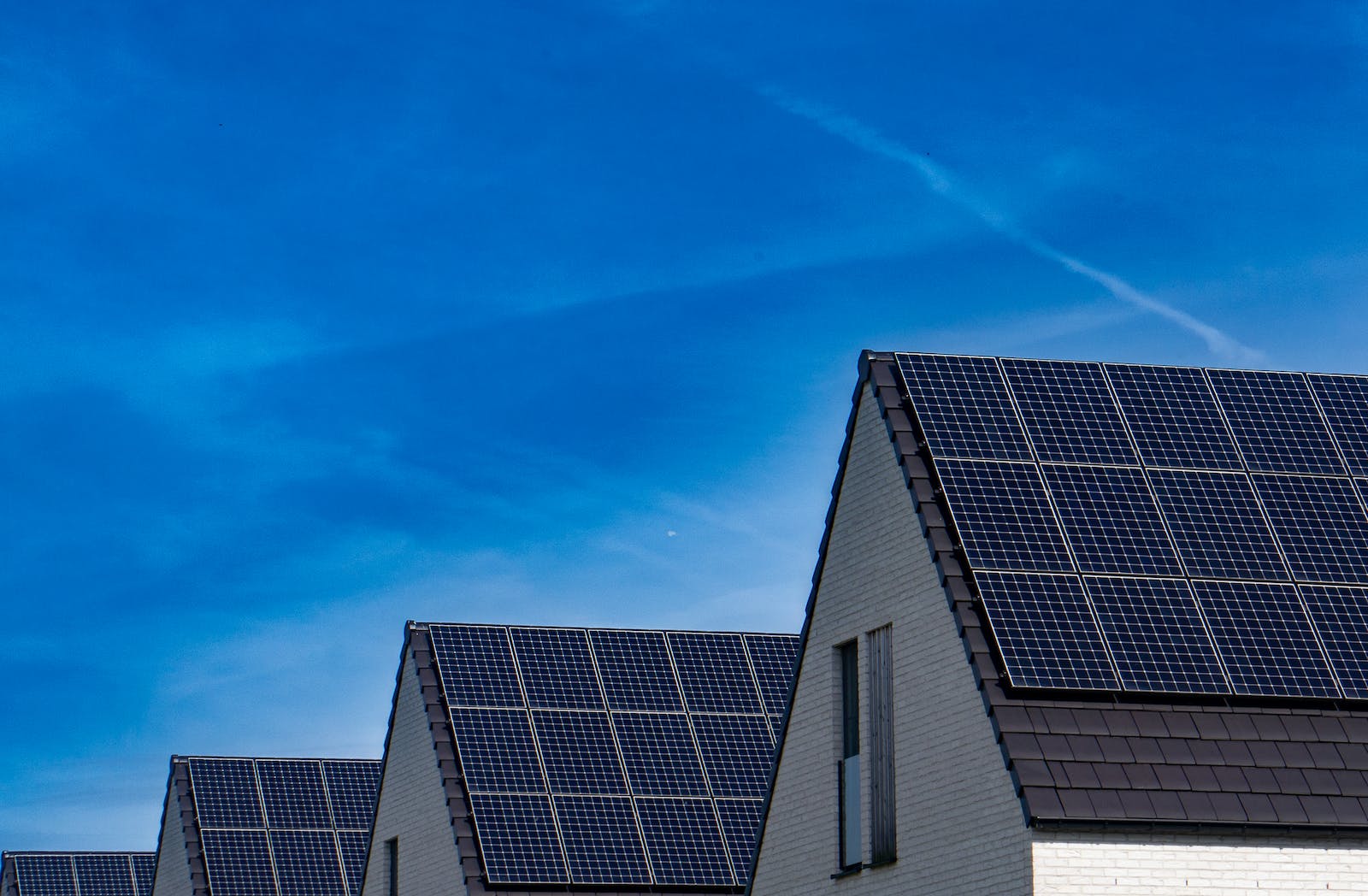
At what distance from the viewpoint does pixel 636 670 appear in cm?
3481

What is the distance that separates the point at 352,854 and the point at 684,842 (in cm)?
1421

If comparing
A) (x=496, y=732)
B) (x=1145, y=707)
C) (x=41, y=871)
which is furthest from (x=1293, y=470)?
(x=41, y=871)

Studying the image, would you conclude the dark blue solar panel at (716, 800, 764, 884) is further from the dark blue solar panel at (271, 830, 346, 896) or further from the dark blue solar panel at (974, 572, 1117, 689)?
the dark blue solar panel at (271, 830, 346, 896)

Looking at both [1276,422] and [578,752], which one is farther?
[578,752]

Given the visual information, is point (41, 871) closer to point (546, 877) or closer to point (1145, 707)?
point (546, 877)

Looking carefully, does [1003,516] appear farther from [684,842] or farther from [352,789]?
[352,789]

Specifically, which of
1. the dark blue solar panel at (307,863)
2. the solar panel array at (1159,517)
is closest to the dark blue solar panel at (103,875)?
the dark blue solar panel at (307,863)

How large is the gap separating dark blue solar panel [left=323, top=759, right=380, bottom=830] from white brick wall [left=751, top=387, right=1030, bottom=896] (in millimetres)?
21400

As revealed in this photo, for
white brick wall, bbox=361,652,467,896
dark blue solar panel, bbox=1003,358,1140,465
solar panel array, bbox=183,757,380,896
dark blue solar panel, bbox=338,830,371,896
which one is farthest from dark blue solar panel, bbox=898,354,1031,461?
solar panel array, bbox=183,757,380,896

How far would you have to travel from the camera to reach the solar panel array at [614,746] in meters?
30.7

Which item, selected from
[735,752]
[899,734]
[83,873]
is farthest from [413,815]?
[83,873]

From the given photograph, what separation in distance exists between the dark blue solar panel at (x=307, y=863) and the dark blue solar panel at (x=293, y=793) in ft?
1.16

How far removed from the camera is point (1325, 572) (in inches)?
821

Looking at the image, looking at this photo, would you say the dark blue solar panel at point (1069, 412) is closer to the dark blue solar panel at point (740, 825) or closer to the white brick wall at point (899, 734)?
the white brick wall at point (899, 734)
